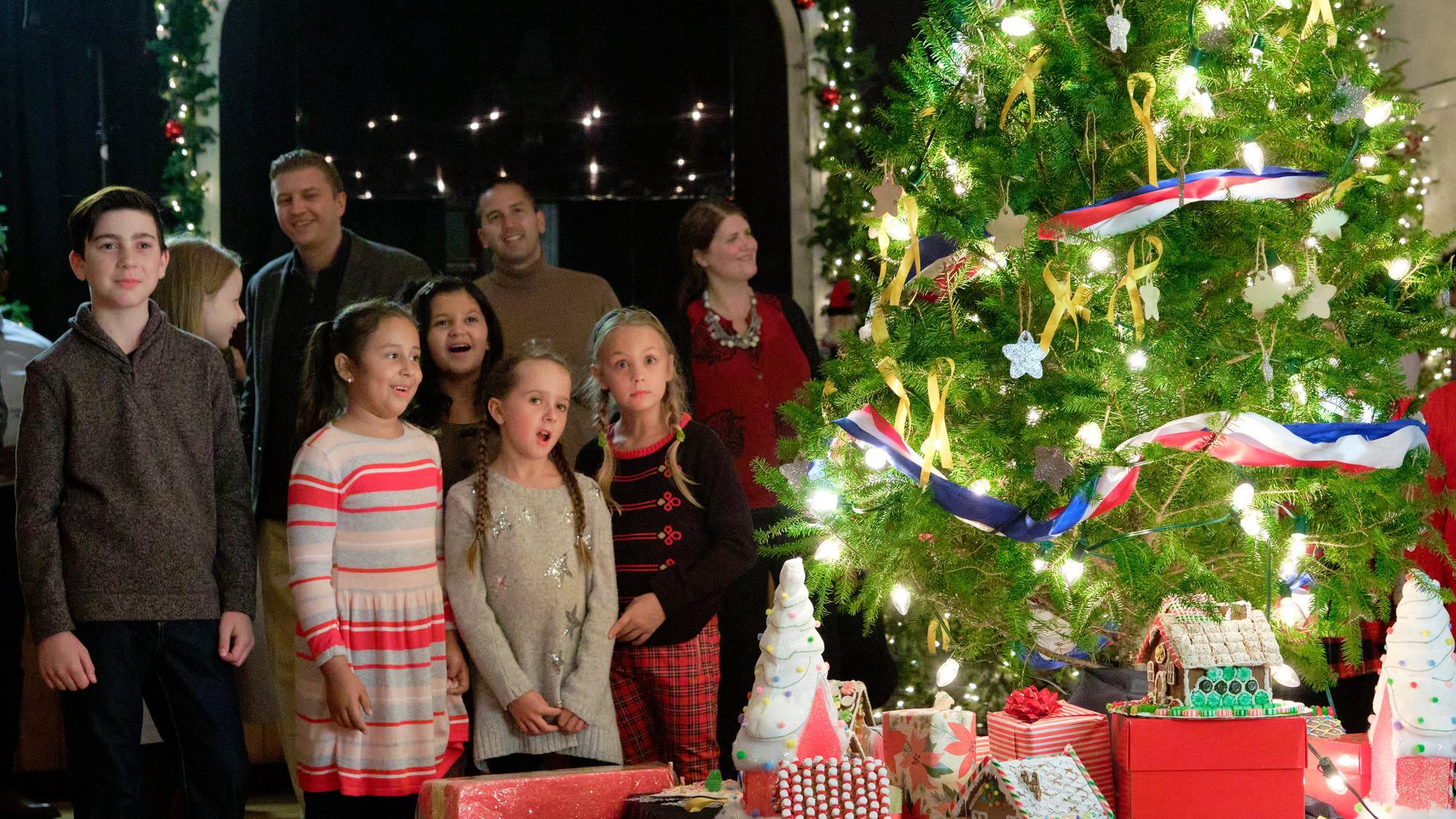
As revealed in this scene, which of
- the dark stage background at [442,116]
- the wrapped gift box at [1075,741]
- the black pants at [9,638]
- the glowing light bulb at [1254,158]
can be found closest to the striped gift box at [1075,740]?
the wrapped gift box at [1075,741]

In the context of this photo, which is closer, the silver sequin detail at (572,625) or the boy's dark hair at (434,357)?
the silver sequin detail at (572,625)

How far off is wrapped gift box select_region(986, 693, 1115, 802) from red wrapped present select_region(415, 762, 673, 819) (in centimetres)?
66

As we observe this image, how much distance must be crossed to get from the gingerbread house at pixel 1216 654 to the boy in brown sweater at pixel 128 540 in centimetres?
180

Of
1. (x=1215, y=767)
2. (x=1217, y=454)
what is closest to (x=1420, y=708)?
(x=1215, y=767)

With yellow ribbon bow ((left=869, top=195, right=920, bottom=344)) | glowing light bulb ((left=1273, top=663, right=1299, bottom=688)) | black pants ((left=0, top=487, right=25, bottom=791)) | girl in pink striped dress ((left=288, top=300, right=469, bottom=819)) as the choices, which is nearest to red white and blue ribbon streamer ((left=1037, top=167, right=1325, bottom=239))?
yellow ribbon bow ((left=869, top=195, right=920, bottom=344))

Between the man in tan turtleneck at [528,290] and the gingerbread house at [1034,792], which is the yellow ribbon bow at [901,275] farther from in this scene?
the man in tan turtleneck at [528,290]

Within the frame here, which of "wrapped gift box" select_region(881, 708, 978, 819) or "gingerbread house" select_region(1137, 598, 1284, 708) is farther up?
"gingerbread house" select_region(1137, 598, 1284, 708)

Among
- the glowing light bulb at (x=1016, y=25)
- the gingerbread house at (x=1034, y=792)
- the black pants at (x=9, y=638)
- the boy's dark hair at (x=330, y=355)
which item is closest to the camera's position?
the gingerbread house at (x=1034, y=792)

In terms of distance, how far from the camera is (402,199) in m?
5.52

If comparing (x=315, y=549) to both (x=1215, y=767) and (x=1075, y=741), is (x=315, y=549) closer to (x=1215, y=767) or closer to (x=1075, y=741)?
(x=1075, y=741)

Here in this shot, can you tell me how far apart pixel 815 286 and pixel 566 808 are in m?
3.63

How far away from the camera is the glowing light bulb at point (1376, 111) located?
2.57 metres

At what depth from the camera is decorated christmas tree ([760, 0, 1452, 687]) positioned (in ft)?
7.82

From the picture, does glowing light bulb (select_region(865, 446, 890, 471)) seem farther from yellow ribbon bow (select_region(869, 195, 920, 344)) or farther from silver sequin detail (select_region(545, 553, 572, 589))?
silver sequin detail (select_region(545, 553, 572, 589))
